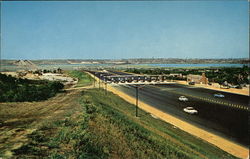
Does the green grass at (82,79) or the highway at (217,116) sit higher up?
the green grass at (82,79)

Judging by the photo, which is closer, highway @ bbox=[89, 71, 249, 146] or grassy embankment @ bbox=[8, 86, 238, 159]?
grassy embankment @ bbox=[8, 86, 238, 159]

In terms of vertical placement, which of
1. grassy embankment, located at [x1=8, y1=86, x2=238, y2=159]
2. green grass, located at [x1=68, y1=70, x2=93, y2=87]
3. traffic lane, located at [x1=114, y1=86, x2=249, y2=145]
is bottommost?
traffic lane, located at [x1=114, y1=86, x2=249, y2=145]

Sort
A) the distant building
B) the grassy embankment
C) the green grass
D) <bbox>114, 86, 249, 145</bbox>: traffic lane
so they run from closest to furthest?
the grassy embankment → <bbox>114, 86, 249, 145</bbox>: traffic lane → the green grass → the distant building

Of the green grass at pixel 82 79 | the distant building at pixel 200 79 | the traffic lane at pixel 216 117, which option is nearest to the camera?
the traffic lane at pixel 216 117

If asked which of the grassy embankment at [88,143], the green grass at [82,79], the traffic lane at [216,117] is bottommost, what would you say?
the traffic lane at [216,117]

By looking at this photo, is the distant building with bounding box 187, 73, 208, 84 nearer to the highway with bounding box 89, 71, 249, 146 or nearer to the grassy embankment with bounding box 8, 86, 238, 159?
the highway with bounding box 89, 71, 249, 146

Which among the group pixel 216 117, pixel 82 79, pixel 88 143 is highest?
pixel 88 143

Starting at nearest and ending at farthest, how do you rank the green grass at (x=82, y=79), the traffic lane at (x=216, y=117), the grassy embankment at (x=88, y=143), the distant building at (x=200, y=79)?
the grassy embankment at (x=88, y=143) < the traffic lane at (x=216, y=117) < the green grass at (x=82, y=79) < the distant building at (x=200, y=79)

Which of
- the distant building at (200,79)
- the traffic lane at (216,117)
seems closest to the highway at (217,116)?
the traffic lane at (216,117)

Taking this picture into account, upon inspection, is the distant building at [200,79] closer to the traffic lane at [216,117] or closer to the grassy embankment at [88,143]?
the traffic lane at [216,117]

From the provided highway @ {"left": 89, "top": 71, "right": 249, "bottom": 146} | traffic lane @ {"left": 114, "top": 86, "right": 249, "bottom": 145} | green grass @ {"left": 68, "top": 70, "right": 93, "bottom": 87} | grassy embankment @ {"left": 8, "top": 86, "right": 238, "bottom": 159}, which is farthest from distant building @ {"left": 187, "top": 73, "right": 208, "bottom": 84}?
grassy embankment @ {"left": 8, "top": 86, "right": 238, "bottom": 159}

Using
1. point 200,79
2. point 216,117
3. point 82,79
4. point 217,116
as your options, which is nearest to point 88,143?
point 216,117

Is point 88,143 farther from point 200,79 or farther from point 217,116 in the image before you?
point 200,79
